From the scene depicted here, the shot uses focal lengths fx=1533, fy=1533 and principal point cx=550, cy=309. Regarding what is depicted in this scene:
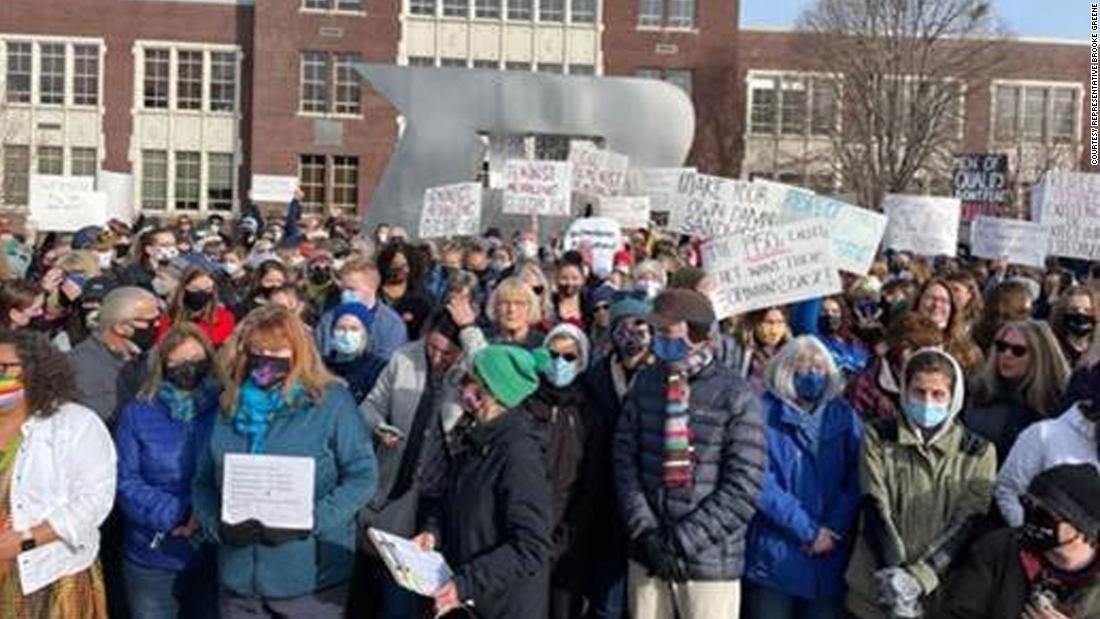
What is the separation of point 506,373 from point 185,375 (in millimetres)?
1432

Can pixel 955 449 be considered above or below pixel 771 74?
below

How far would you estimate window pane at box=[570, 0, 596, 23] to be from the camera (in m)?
51.4

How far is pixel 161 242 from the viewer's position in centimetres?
1269

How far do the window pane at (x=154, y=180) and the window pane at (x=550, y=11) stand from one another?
44.1 feet

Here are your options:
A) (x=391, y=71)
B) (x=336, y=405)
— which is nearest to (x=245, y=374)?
(x=336, y=405)

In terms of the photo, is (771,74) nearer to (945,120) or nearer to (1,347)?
(945,120)

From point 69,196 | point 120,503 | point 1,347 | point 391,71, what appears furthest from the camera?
point 391,71

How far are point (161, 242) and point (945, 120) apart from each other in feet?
139

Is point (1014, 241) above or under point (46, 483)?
above

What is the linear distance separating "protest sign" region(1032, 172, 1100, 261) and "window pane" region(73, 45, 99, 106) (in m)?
42.7

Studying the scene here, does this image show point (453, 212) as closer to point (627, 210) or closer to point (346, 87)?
point (627, 210)

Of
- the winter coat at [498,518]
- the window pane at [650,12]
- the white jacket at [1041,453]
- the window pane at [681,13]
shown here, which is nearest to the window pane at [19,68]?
the window pane at [650,12]

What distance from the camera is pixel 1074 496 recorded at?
4.19 m

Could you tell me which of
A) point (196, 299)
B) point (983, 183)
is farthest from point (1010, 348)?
point (983, 183)
